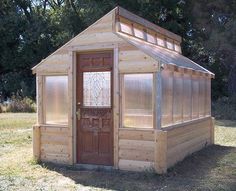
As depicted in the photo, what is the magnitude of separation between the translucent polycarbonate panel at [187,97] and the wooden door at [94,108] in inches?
91.1

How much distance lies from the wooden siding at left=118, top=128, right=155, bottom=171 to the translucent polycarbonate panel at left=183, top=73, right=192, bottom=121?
6.94 feet

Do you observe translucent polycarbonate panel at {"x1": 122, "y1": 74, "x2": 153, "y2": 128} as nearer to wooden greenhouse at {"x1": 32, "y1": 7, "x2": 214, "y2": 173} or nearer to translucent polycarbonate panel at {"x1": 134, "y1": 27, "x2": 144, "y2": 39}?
wooden greenhouse at {"x1": 32, "y1": 7, "x2": 214, "y2": 173}

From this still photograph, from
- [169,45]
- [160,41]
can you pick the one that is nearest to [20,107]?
[169,45]

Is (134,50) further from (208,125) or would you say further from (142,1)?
(142,1)

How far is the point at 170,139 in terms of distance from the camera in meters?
8.80

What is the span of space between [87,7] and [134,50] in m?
19.8

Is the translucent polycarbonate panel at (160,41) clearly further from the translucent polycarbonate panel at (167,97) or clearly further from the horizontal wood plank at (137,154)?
the horizontal wood plank at (137,154)

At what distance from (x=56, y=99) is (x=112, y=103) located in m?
1.51

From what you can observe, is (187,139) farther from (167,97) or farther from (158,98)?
(158,98)

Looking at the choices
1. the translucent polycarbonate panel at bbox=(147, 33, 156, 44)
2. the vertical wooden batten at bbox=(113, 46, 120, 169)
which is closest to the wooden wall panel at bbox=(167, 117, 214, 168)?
the vertical wooden batten at bbox=(113, 46, 120, 169)

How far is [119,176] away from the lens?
823 centimetres

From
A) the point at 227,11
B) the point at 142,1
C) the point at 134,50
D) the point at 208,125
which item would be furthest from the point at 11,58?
the point at 134,50

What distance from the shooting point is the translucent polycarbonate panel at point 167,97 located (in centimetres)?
871

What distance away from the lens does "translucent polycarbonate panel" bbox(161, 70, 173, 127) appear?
8711 millimetres
